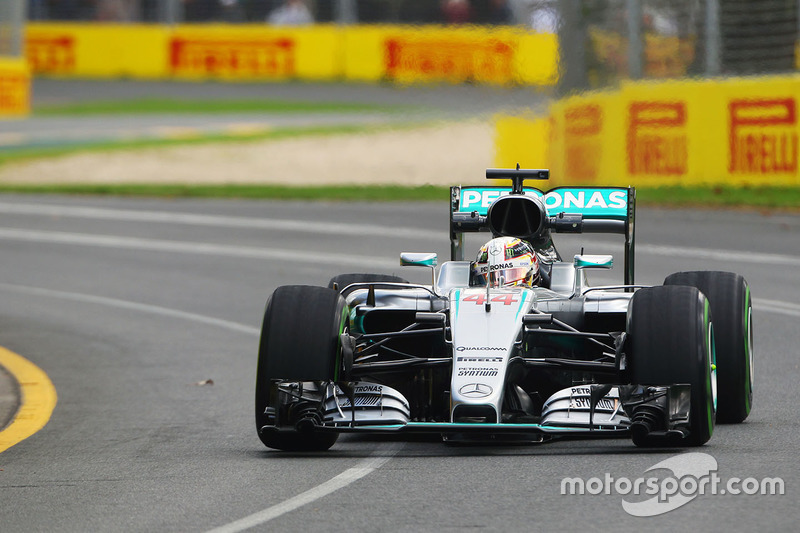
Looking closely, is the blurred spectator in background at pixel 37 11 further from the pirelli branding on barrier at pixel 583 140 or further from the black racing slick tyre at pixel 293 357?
the black racing slick tyre at pixel 293 357

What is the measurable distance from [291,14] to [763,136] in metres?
23.1

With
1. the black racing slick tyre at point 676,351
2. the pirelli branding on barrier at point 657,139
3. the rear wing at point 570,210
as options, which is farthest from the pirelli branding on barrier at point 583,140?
the black racing slick tyre at point 676,351

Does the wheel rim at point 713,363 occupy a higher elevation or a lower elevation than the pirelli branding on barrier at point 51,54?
lower

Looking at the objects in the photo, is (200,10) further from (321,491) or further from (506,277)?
(321,491)

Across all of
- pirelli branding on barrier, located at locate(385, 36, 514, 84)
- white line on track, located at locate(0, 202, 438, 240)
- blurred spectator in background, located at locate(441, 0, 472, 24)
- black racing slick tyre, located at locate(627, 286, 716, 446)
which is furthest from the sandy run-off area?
black racing slick tyre, located at locate(627, 286, 716, 446)

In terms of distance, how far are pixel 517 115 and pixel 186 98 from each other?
19.0m

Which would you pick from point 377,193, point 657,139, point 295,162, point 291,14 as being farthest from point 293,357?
point 291,14

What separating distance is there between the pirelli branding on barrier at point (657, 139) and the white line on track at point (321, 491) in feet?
41.8

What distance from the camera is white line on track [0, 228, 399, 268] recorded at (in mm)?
17453

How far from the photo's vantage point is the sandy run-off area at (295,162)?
29.0m

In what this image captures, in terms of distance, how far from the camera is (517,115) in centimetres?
2384

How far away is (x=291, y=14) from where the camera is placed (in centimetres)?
4081

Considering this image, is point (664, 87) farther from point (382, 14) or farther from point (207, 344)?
point (382, 14)

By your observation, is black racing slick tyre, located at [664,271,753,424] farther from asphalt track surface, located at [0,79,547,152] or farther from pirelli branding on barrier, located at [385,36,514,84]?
pirelli branding on barrier, located at [385,36,514,84]
